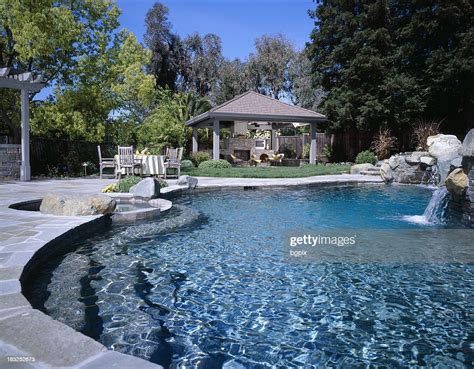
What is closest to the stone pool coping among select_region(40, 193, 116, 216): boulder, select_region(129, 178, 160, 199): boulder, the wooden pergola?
select_region(40, 193, 116, 216): boulder

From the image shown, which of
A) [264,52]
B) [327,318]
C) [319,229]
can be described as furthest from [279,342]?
[264,52]

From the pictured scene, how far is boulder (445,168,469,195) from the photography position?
6817 mm

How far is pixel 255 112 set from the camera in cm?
1898

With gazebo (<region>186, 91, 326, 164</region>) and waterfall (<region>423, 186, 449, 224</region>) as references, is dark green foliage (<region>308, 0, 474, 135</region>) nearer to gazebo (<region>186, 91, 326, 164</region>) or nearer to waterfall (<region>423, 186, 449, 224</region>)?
gazebo (<region>186, 91, 326, 164</region>)

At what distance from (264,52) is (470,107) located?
18.8 metres

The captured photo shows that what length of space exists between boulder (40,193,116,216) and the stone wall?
7.43m

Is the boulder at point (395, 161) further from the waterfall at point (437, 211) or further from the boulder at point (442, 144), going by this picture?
the waterfall at point (437, 211)

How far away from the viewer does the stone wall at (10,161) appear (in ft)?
39.5

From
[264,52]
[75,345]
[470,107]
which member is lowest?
[75,345]

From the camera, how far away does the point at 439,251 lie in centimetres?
507

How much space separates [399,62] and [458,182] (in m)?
16.2

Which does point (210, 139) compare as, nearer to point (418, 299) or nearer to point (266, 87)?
point (266, 87)

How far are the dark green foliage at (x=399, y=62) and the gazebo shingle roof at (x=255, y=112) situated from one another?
9.40 feet

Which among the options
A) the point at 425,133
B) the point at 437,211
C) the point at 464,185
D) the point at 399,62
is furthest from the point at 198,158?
the point at 464,185
